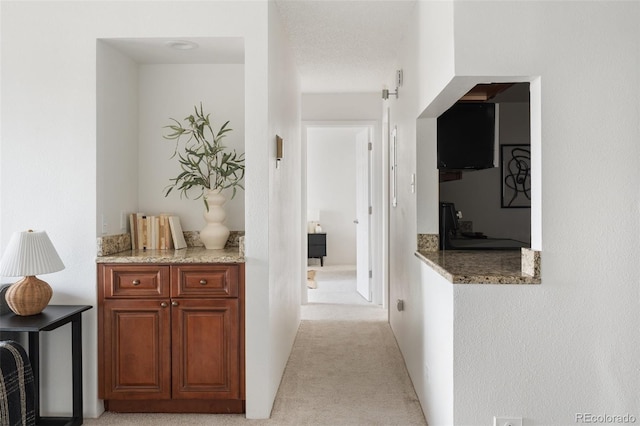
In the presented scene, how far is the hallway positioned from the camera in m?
2.82

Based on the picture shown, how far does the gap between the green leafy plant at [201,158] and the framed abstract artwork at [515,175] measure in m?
1.98

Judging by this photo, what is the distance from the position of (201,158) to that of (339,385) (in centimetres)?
177

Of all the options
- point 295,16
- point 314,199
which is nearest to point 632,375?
point 295,16

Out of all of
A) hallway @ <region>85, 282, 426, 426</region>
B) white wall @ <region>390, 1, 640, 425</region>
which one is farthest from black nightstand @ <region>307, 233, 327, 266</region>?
white wall @ <region>390, 1, 640, 425</region>

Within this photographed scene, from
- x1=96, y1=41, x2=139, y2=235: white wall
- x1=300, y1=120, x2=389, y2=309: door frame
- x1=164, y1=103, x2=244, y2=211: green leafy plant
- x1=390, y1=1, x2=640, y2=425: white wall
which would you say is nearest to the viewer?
x1=390, y1=1, x2=640, y2=425: white wall

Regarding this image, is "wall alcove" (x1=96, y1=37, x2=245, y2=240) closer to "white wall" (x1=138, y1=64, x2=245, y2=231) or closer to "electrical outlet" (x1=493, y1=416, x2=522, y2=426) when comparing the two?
"white wall" (x1=138, y1=64, x2=245, y2=231)

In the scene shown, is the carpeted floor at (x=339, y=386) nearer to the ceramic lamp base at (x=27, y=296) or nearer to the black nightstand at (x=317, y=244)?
the ceramic lamp base at (x=27, y=296)

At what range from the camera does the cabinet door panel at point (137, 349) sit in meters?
2.83

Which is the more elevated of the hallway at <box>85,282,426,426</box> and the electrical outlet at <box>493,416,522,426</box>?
the electrical outlet at <box>493,416,522,426</box>

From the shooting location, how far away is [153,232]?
10.7 feet

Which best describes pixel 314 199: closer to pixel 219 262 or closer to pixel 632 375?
pixel 219 262

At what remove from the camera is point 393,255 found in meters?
4.56

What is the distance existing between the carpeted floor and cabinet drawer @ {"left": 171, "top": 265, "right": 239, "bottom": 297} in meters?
0.72

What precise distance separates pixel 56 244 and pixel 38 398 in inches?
33.3
